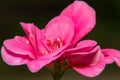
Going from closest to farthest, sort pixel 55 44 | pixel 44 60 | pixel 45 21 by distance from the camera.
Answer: pixel 44 60 → pixel 55 44 → pixel 45 21

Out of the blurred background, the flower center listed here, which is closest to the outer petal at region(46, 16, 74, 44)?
the flower center

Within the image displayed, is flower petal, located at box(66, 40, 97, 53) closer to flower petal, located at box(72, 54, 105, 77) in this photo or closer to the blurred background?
flower petal, located at box(72, 54, 105, 77)

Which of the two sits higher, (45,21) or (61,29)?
(61,29)

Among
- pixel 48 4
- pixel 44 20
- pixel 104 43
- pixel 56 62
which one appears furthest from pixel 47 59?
pixel 48 4

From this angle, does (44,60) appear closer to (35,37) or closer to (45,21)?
(35,37)

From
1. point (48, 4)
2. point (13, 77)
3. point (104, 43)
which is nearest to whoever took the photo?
point (13, 77)

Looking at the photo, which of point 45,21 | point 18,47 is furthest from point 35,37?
point 45,21

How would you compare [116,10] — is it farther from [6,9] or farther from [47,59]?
[47,59]

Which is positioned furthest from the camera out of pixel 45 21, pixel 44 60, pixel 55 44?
pixel 45 21
